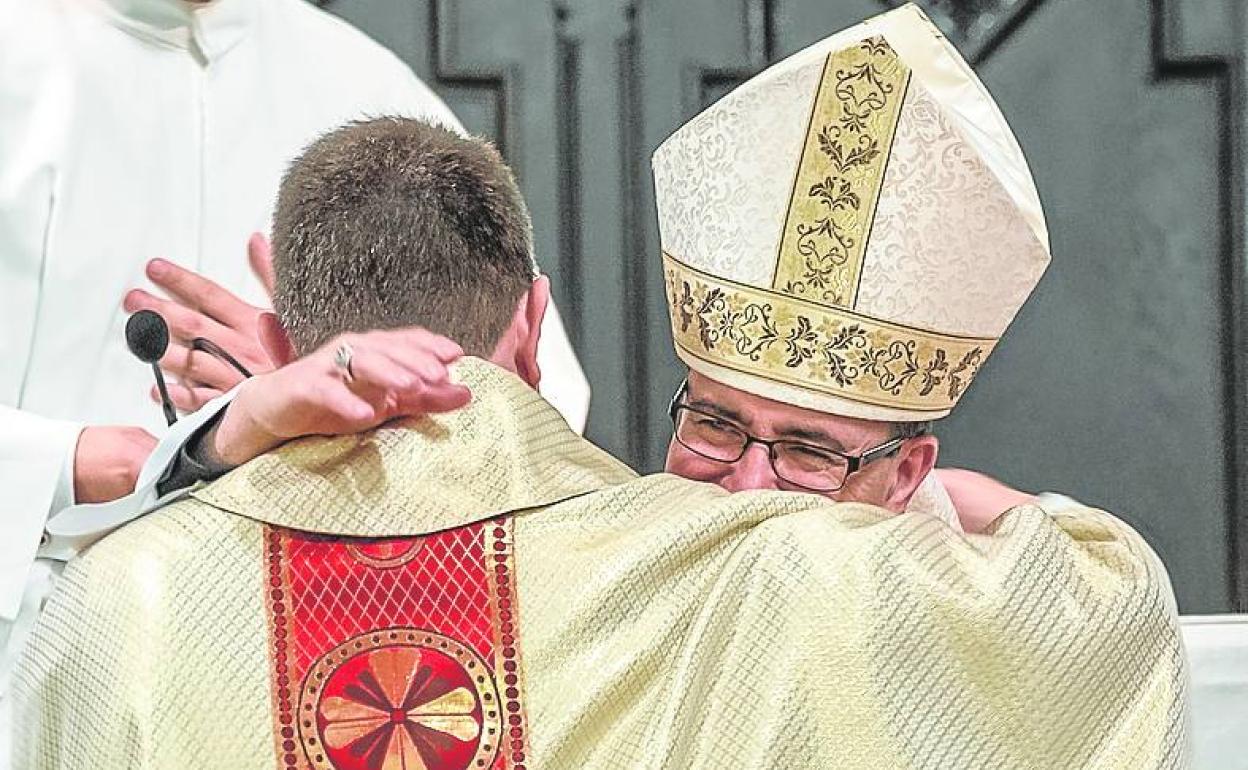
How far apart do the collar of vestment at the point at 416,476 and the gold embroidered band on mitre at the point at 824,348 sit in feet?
1.89

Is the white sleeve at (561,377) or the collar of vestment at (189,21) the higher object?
the collar of vestment at (189,21)

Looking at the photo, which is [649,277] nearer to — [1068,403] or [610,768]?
[1068,403]

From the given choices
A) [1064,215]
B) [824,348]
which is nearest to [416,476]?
[824,348]

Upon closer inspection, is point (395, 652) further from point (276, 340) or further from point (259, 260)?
point (259, 260)

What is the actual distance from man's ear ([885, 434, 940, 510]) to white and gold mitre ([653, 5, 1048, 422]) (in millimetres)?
38

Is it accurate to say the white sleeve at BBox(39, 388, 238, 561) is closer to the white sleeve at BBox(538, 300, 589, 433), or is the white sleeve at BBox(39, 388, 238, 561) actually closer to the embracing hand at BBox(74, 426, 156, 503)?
the embracing hand at BBox(74, 426, 156, 503)

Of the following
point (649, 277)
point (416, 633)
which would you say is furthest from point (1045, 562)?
point (649, 277)

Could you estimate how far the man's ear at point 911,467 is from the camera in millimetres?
2434

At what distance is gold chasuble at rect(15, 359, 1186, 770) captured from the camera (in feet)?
5.91

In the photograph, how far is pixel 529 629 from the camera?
184 centimetres

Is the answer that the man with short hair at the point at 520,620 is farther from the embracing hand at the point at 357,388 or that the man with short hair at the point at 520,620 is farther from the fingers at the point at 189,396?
the fingers at the point at 189,396

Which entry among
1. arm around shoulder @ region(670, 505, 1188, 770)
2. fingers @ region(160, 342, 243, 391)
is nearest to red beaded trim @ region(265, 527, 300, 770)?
arm around shoulder @ region(670, 505, 1188, 770)

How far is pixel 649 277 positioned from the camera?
4.32m

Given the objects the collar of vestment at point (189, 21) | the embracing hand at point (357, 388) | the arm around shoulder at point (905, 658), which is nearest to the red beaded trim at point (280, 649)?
the embracing hand at point (357, 388)
